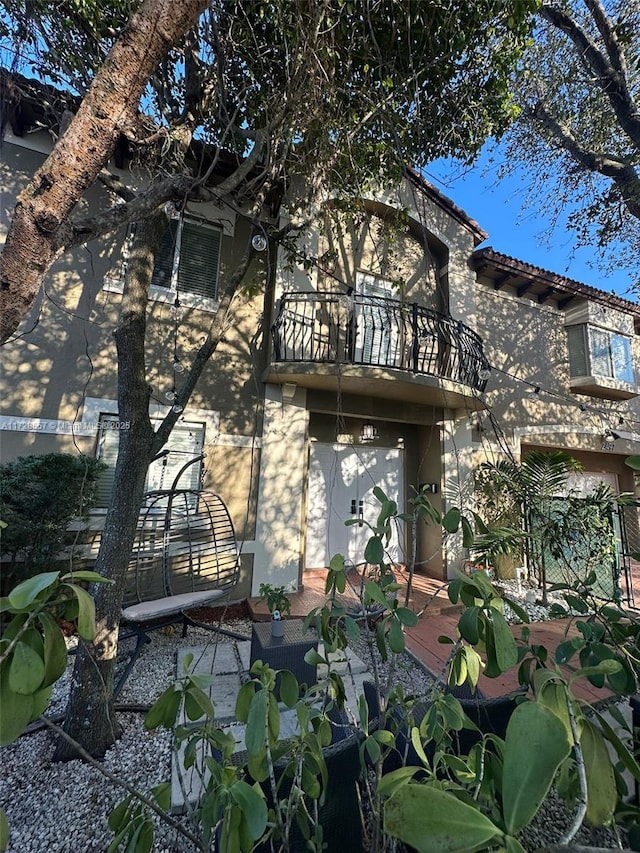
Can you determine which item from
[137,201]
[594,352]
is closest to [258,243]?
[137,201]

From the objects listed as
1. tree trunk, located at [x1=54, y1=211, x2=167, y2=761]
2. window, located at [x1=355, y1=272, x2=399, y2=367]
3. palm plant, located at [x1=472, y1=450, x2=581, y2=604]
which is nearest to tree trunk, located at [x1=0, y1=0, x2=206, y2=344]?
tree trunk, located at [x1=54, y1=211, x2=167, y2=761]

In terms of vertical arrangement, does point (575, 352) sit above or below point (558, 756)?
above

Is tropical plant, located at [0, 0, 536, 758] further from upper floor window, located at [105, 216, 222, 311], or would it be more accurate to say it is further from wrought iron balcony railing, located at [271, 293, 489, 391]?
wrought iron balcony railing, located at [271, 293, 489, 391]

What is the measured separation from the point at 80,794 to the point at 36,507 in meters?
2.81

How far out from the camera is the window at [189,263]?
5832 mm

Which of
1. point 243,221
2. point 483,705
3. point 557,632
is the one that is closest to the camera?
point 483,705

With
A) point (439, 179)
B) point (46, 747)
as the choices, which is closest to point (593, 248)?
point (439, 179)

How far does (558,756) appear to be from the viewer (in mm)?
541

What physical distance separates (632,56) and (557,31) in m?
1.18

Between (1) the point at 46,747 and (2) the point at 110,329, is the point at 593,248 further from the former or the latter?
(1) the point at 46,747

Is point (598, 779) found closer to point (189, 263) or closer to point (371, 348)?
point (371, 348)

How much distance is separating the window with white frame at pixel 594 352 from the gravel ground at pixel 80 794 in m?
9.68

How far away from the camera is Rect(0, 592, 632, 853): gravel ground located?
6.48ft

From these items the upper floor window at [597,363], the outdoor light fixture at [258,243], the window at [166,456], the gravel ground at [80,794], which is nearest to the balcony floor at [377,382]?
the window at [166,456]
